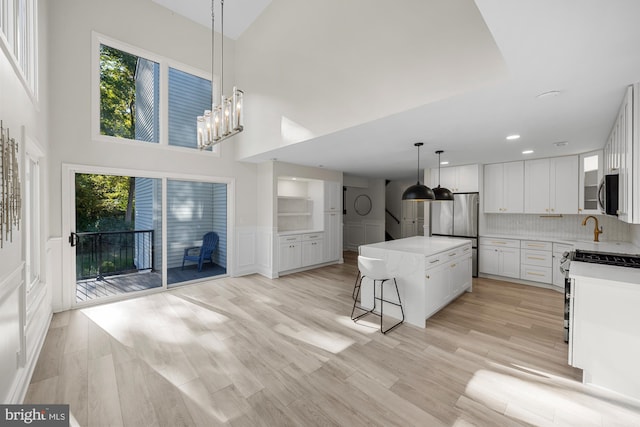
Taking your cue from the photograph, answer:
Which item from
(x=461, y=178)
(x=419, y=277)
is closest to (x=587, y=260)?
(x=419, y=277)

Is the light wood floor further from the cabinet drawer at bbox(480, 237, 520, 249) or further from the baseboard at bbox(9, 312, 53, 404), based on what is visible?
the cabinet drawer at bbox(480, 237, 520, 249)

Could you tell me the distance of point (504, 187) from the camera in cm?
530

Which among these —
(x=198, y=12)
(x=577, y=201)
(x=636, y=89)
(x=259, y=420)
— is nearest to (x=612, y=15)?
(x=636, y=89)

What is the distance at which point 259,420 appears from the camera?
1777 mm

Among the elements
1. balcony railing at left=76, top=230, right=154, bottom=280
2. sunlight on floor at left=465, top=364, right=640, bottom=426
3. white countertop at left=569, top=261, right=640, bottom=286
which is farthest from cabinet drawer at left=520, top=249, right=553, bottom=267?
balcony railing at left=76, top=230, right=154, bottom=280

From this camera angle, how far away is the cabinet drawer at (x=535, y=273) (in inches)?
184

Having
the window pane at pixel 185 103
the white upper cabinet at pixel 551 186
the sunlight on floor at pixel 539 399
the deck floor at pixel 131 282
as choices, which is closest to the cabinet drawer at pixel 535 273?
the white upper cabinet at pixel 551 186

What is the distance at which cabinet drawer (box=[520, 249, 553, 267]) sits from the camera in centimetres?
469

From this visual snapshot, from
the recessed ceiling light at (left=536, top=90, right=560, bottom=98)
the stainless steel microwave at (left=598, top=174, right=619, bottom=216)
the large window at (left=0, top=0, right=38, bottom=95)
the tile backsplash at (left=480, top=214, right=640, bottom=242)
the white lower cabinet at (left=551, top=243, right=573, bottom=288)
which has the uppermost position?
the large window at (left=0, top=0, right=38, bottom=95)

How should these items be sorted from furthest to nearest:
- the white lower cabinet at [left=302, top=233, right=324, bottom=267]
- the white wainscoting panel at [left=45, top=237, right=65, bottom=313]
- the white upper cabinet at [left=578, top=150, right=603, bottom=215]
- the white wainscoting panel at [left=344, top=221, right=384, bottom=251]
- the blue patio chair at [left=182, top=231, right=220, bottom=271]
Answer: the white wainscoting panel at [left=344, top=221, right=384, bottom=251] < the white lower cabinet at [left=302, top=233, right=324, bottom=267] < the blue patio chair at [left=182, top=231, right=220, bottom=271] < the white upper cabinet at [left=578, top=150, right=603, bottom=215] < the white wainscoting panel at [left=45, top=237, right=65, bottom=313]

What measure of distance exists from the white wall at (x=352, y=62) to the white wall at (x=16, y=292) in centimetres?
270

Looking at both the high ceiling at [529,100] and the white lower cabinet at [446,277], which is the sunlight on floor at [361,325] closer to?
the white lower cabinet at [446,277]

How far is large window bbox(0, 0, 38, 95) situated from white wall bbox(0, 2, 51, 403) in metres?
0.11

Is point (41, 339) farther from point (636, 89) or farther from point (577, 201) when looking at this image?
point (577, 201)
